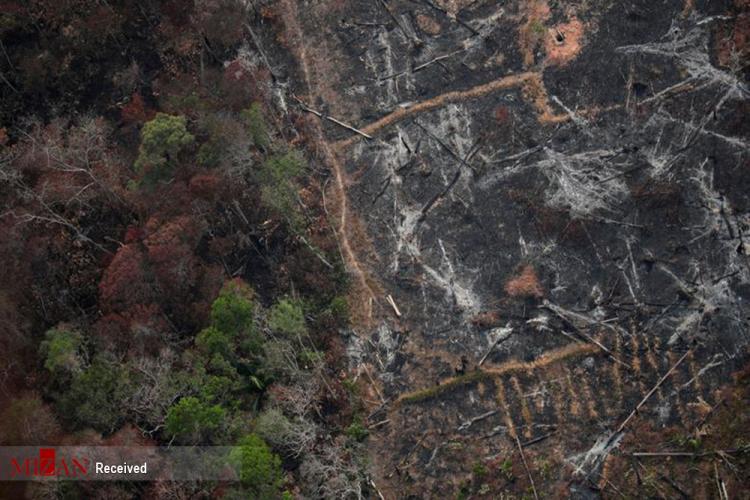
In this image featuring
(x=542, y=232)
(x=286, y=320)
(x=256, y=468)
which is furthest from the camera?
(x=542, y=232)

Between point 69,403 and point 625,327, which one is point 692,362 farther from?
point 69,403

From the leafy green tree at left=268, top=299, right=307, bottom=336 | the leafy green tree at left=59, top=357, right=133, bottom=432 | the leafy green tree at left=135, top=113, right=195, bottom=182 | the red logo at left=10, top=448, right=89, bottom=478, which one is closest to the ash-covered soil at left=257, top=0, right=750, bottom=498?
the leafy green tree at left=268, top=299, right=307, bottom=336

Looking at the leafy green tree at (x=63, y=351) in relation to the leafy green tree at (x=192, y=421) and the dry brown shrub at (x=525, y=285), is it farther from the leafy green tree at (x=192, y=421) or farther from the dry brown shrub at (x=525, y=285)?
the dry brown shrub at (x=525, y=285)

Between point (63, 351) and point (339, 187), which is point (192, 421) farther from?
point (339, 187)

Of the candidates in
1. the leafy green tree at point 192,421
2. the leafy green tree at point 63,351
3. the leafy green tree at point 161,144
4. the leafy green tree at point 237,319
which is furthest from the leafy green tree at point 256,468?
the leafy green tree at point 161,144

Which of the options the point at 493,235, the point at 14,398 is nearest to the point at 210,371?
the point at 14,398

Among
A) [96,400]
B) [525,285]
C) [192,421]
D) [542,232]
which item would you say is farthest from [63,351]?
[542,232]

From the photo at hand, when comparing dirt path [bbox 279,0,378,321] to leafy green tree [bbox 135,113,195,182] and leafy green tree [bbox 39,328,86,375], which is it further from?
leafy green tree [bbox 39,328,86,375]

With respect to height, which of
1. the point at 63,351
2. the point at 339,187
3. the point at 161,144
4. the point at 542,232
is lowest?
the point at 542,232

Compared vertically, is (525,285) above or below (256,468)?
above
